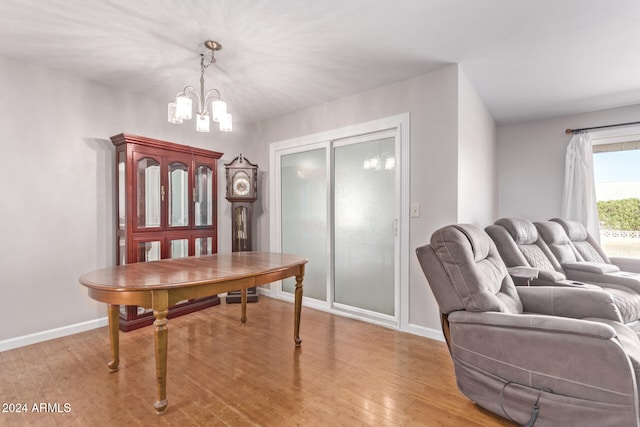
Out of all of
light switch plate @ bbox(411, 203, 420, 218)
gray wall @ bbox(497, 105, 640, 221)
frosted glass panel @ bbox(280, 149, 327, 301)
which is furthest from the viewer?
gray wall @ bbox(497, 105, 640, 221)

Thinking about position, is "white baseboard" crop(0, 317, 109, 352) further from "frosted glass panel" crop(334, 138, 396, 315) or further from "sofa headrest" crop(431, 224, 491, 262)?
"sofa headrest" crop(431, 224, 491, 262)

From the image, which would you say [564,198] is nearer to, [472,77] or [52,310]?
[472,77]

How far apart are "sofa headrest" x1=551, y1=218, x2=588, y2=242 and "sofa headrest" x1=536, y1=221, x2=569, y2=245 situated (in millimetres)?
177

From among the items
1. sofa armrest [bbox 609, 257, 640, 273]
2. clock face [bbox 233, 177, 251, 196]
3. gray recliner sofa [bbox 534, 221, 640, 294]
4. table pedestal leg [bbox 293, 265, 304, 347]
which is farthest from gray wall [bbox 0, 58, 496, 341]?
sofa armrest [bbox 609, 257, 640, 273]

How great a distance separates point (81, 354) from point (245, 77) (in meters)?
2.72

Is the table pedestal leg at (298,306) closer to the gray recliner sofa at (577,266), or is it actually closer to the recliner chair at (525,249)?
the recliner chair at (525,249)

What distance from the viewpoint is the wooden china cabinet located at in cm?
299

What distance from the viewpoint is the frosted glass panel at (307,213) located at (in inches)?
144

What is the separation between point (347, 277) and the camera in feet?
11.3

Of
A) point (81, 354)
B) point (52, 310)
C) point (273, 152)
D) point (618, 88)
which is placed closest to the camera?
point (81, 354)

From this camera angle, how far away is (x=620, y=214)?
3625mm

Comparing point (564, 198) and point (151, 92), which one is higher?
point (151, 92)

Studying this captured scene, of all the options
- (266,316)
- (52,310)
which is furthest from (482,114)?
(52,310)

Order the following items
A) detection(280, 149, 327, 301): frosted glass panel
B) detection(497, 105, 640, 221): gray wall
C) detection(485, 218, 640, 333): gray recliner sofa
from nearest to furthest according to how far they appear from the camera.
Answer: detection(485, 218, 640, 333): gray recliner sofa < detection(280, 149, 327, 301): frosted glass panel < detection(497, 105, 640, 221): gray wall
